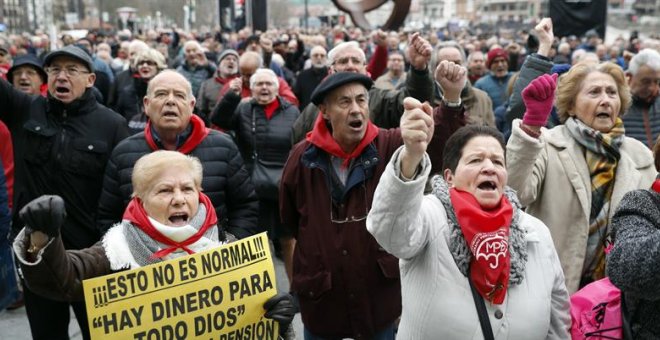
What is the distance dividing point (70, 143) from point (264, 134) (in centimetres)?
204

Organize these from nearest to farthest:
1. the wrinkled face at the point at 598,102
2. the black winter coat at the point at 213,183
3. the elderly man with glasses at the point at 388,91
A: the wrinkled face at the point at 598,102, the black winter coat at the point at 213,183, the elderly man with glasses at the point at 388,91

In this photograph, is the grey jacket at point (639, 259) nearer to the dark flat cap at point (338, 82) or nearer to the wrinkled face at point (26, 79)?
the dark flat cap at point (338, 82)

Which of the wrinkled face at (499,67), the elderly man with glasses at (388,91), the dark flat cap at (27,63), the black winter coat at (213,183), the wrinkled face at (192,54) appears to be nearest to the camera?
the black winter coat at (213,183)

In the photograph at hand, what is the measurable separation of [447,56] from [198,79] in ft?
14.7

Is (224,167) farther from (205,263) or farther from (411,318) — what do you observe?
(411,318)

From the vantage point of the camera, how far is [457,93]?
334 cm

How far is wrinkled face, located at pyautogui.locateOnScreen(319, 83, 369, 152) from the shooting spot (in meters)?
3.55

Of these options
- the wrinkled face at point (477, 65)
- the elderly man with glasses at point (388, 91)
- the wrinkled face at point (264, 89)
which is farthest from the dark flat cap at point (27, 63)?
the wrinkled face at point (477, 65)

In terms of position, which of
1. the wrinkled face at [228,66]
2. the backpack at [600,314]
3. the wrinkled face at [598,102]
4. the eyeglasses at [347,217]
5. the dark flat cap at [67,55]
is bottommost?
the backpack at [600,314]

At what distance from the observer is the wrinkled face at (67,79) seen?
408 cm

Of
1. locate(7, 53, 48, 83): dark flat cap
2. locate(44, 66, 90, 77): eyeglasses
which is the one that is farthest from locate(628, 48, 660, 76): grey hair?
locate(7, 53, 48, 83): dark flat cap

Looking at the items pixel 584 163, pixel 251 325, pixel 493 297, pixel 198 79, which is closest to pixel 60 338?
pixel 251 325

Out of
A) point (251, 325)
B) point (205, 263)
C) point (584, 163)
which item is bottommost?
point (251, 325)

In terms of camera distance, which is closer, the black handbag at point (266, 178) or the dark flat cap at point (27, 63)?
the black handbag at point (266, 178)
